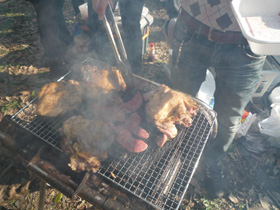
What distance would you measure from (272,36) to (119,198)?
2.56m

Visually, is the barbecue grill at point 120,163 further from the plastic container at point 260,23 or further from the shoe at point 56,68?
the shoe at point 56,68

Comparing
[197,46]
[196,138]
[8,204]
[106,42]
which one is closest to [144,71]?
[106,42]

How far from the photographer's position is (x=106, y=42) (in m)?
5.77

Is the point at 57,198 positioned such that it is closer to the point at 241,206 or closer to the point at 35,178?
the point at 35,178

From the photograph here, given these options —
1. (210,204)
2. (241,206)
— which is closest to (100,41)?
(210,204)

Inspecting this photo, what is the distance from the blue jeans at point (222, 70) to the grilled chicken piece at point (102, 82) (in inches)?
49.8

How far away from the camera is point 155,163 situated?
2754 mm

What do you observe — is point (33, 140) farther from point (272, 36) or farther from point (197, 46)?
point (272, 36)

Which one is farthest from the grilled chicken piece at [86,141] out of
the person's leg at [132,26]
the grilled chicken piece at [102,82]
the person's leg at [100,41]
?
the person's leg at [132,26]

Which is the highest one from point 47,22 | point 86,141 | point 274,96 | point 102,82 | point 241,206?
point 47,22

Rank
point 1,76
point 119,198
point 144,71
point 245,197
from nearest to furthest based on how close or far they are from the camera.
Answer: point 119,198 < point 245,197 < point 1,76 < point 144,71

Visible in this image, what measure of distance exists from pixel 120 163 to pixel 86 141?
575mm

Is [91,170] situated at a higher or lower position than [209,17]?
lower

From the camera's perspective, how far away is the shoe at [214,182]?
415cm
